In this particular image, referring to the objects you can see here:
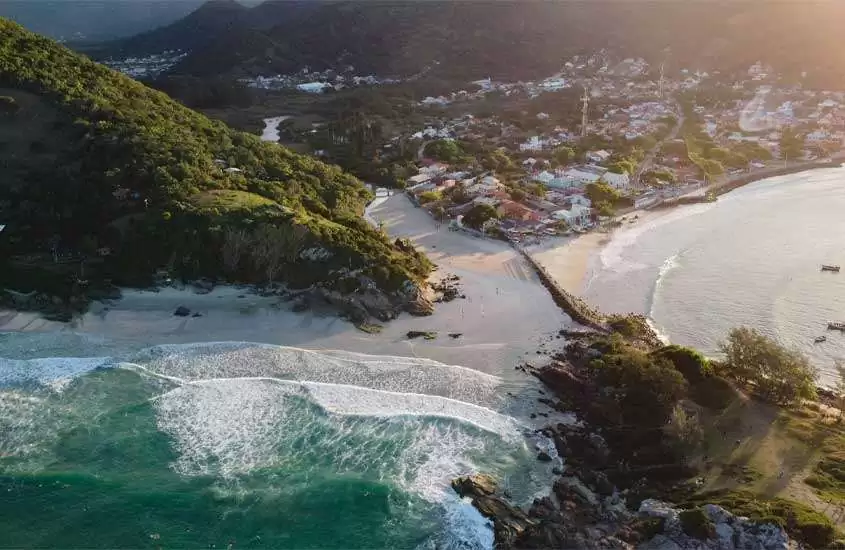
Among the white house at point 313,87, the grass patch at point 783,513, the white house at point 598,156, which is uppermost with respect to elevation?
the white house at point 313,87

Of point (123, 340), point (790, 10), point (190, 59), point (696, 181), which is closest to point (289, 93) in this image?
point (190, 59)

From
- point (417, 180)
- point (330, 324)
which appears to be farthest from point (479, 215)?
point (330, 324)

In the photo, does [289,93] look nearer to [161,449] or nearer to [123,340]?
[123,340]

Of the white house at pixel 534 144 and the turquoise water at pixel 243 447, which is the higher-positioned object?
the white house at pixel 534 144

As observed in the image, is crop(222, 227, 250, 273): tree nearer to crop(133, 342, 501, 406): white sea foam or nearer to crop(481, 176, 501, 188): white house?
crop(133, 342, 501, 406): white sea foam

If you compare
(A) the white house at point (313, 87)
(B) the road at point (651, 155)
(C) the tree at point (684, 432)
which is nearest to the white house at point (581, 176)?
(B) the road at point (651, 155)

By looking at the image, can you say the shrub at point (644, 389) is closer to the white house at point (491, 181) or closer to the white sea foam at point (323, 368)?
the white sea foam at point (323, 368)

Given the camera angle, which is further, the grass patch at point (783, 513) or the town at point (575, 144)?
the town at point (575, 144)
